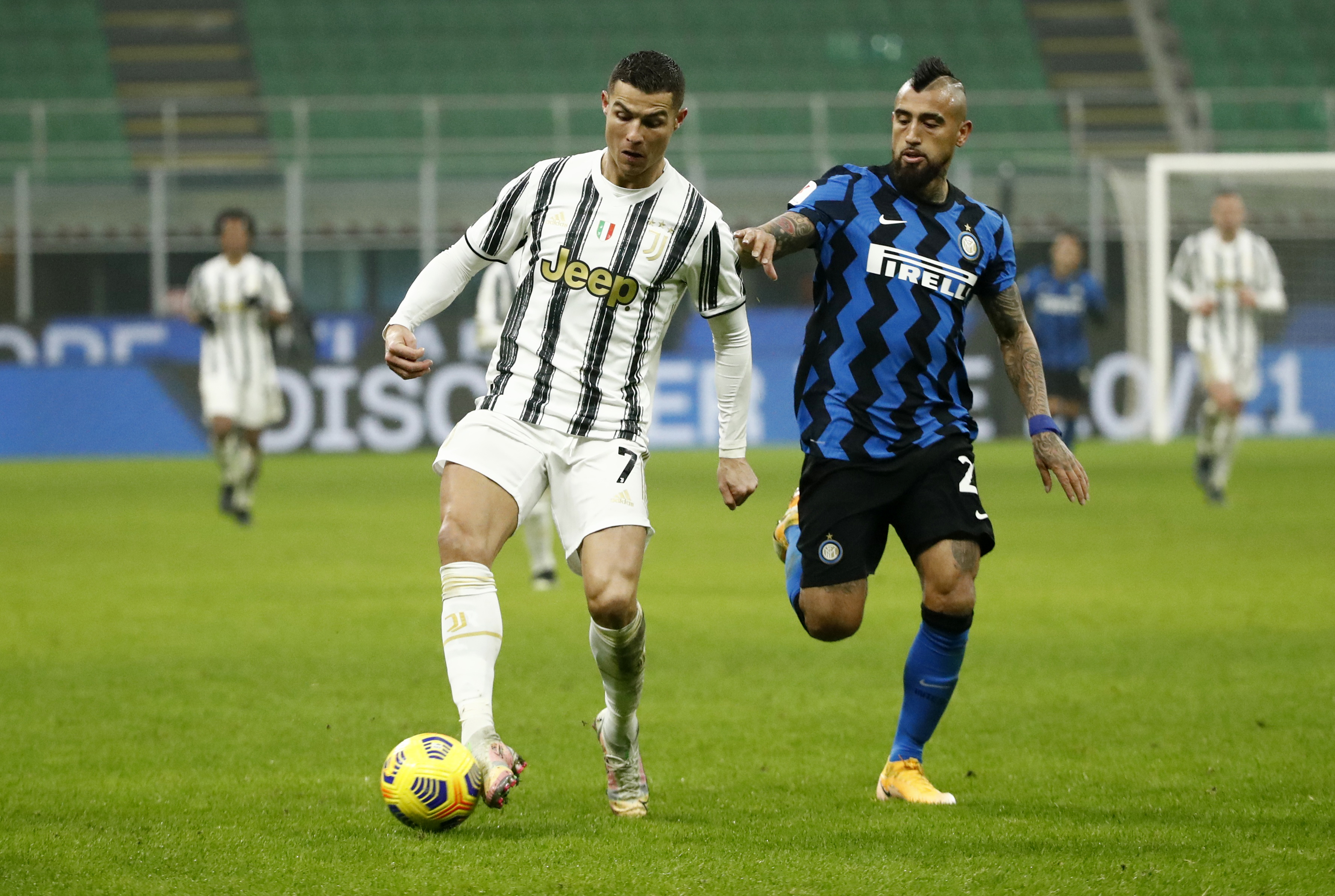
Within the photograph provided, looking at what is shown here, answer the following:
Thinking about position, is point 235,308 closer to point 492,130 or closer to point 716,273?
point 716,273

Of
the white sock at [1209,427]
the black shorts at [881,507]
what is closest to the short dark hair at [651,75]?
the black shorts at [881,507]

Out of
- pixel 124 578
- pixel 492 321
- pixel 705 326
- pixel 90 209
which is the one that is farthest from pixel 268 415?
pixel 90 209

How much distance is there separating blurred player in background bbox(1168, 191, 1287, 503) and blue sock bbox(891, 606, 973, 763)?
397 inches

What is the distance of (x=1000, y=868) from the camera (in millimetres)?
4230

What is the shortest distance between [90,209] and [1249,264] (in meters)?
14.9

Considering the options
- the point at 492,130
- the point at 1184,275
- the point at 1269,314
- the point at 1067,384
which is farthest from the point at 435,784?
the point at 492,130

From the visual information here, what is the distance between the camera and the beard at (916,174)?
5164 millimetres

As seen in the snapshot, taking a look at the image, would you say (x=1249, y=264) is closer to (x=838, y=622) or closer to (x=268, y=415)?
(x=268, y=415)

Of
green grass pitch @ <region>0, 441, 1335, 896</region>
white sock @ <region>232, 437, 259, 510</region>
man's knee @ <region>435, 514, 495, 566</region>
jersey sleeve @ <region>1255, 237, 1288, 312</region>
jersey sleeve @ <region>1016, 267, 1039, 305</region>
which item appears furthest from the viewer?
jersey sleeve @ <region>1016, 267, 1039, 305</region>

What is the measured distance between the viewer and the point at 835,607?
5.05 m

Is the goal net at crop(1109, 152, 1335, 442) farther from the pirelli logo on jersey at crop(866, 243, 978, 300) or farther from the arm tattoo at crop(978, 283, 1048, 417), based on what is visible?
the pirelli logo on jersey at crop(866, 243, 978, 300)

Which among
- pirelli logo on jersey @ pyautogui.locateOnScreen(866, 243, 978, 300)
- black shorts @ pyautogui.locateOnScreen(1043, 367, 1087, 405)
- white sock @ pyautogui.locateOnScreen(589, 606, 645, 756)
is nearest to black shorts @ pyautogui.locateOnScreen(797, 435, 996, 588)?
pirelli logo on jersey @ pyautogui.locateOnScreen(866, 243, 978, 300)

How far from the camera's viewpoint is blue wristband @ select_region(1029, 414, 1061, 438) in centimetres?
518

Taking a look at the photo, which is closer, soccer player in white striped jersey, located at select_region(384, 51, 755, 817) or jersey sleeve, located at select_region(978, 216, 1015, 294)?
soccer player in white striped jersey, located at select_region(384, 51, 755, 817)
